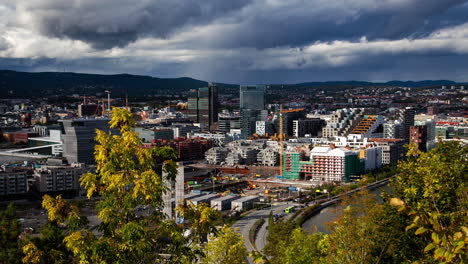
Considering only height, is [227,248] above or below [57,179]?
above

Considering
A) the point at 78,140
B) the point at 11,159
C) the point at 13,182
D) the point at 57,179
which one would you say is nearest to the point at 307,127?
the point at 78,140

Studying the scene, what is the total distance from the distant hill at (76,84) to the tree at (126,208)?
6460 centimetres

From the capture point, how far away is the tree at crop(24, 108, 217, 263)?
1948mm

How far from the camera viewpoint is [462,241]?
1140mm

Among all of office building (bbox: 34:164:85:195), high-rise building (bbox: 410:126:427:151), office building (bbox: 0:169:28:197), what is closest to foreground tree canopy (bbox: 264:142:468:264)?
office building (bbox: 34:164:85:195)

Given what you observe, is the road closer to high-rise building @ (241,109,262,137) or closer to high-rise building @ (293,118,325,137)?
high-rise building @ (293,118,325,137)

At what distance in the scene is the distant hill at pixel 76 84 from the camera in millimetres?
69875

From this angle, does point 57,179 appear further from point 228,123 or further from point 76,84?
point 76,84

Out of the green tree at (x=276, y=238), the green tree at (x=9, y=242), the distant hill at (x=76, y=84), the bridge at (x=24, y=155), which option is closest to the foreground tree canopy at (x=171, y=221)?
the green tree at (x=9, y=242)

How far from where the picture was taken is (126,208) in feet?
6.73

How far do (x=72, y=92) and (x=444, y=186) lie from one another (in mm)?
74006

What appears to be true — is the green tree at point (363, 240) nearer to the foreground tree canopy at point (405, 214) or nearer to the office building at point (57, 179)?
the foreground tree canopy at point (405, 214)

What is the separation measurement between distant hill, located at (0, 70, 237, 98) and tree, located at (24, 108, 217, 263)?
2543 inches

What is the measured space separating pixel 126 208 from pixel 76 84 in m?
83.8
